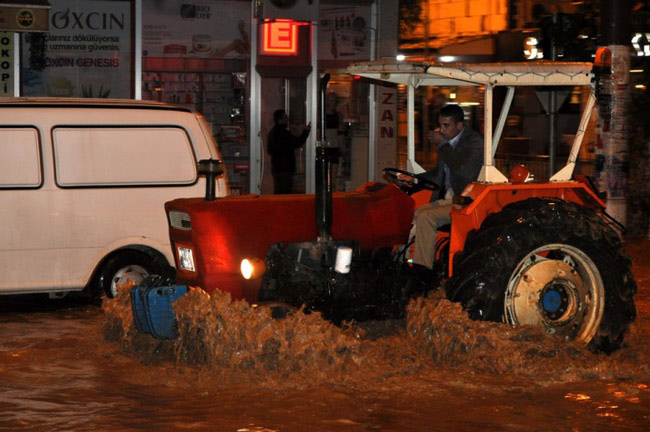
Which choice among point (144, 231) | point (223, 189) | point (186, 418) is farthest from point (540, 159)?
point (186, 418)

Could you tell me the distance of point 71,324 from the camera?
33.4 ft

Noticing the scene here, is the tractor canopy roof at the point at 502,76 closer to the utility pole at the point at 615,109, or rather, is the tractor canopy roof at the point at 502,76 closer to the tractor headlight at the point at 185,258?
the tractor headlight at the point at 185,258

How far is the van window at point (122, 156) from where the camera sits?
10.3m

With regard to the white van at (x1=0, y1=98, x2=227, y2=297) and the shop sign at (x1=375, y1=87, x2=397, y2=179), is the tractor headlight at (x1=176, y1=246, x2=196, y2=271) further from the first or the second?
the shop sign at (x1=375, y1=87, x2=397, y2=179)

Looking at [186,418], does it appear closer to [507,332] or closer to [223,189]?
[507,332]

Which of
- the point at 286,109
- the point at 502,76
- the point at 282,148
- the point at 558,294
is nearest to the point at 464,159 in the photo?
the point at 502,76

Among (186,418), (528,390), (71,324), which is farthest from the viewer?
(71,324)

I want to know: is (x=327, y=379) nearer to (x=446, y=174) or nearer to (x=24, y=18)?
(x=446, y=174)

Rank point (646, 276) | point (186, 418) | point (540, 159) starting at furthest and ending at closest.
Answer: point (646, 276) → point (540, 159) → point (186, 418)

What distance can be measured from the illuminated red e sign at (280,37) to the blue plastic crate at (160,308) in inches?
451

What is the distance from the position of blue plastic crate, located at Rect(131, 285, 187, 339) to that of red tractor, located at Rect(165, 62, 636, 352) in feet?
0.82

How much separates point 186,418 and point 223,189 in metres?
4.22

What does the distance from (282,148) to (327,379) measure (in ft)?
33.4

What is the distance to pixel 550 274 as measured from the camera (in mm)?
8023
